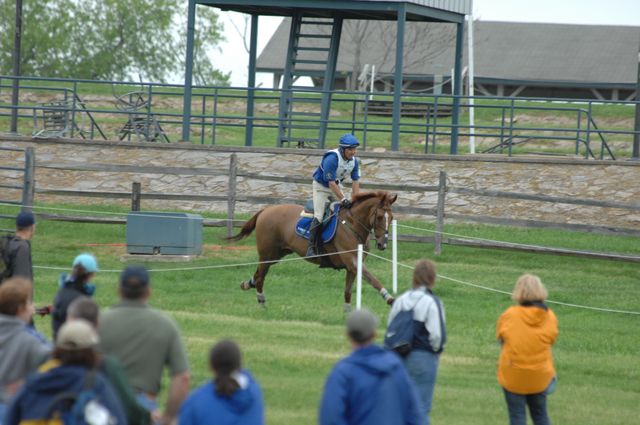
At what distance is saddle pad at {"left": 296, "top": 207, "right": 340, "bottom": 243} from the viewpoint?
18.7 m

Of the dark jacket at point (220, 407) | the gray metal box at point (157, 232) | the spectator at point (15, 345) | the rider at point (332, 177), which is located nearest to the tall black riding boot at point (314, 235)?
the rider at point (332, 177)

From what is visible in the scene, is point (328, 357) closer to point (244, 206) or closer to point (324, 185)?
point (324, 185)

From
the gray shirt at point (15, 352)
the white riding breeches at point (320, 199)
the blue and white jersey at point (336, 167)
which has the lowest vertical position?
the gray shirt at point (15, 352)

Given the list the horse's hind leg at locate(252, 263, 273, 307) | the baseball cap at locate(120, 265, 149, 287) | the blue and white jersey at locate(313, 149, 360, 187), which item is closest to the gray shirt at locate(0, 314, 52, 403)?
the baseball cap at locate(120, 265, 149, 287)

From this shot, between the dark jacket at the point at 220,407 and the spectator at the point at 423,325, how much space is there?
2.89 m

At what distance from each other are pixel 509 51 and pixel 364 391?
50801mm

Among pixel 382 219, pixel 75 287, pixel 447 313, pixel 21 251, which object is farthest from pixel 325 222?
pixel 75 287

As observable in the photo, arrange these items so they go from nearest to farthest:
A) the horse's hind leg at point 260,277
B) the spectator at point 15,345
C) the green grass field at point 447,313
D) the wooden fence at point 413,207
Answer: the spectator at point 15,345
the green grass field at point 447,313
the horse's hind leg at point 260,277
the wooden fence at point 413,207

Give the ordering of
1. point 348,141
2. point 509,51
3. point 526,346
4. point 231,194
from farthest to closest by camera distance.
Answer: point 509,51, point 231,194, point 348,141, point 526,346

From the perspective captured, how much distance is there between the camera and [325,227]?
1880 centimetres

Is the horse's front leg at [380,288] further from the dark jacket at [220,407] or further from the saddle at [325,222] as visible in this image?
the dark jacket at [220,407]

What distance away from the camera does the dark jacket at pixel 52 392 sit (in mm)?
6832

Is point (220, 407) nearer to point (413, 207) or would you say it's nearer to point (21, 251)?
point (21, 251)

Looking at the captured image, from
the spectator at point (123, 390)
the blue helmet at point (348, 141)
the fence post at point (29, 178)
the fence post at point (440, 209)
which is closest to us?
the spectator at point (123, 390)
